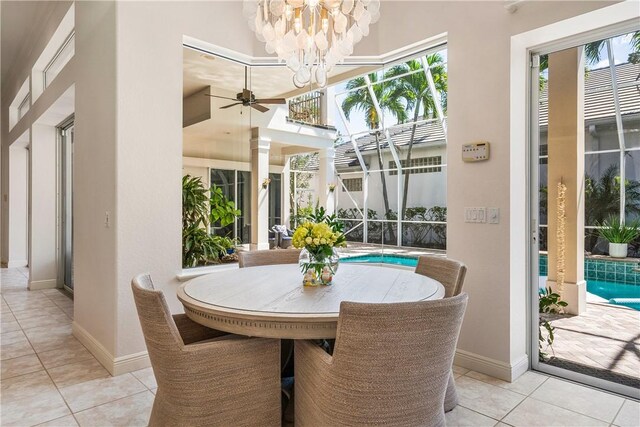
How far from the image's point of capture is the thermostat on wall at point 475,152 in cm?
274

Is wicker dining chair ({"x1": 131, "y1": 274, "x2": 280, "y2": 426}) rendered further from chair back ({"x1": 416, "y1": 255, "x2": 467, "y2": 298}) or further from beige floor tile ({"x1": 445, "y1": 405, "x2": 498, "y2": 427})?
chair back ({"x1": 416, "y1": 255, "x2": 467, "y2": 298})

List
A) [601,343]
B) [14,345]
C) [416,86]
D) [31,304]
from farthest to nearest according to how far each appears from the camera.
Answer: [31,304]
[416,86]
[14,345]
[601,343]

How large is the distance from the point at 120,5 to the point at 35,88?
3.58 metres

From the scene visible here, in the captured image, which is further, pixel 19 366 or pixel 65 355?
pixel 65 355

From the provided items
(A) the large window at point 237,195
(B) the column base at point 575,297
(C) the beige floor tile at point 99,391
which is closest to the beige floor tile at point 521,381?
(B) the column base at point 575,297

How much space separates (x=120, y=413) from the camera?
7.26 ft

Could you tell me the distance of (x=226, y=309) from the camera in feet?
5.27

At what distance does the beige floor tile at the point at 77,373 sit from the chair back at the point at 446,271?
7.91 feet

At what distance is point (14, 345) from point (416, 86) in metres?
4.78

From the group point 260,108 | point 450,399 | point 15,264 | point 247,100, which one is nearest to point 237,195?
point 247,100

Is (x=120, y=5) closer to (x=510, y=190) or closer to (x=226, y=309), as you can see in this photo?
(x=226, y=309)

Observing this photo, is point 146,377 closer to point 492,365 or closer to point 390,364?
point 390,364

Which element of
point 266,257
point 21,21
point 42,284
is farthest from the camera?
point 42,284

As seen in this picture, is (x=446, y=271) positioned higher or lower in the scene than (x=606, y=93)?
lower
